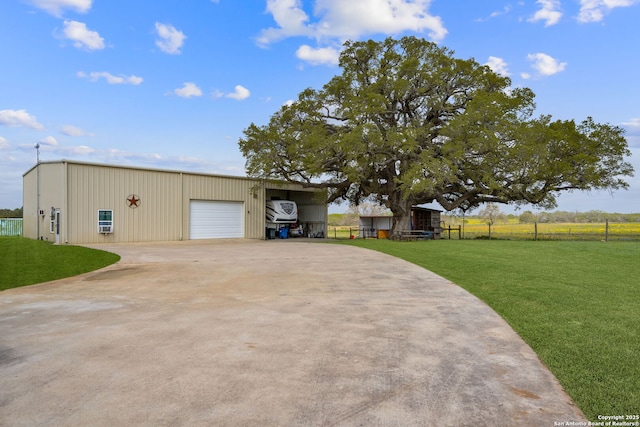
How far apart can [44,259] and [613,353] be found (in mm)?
13953

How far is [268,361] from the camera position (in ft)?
13.2

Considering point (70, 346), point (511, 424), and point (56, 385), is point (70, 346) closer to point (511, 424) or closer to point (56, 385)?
point (56, 385)

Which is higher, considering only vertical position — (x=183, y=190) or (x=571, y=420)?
(x=183, y=190)

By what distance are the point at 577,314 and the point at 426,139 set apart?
17.6m

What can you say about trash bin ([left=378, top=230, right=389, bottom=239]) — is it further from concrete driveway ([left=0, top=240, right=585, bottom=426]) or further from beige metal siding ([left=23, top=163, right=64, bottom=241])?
concrete driveway ([left=0, top=240, right=585, bottom=426])

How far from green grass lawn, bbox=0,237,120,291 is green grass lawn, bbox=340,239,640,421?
9.07 metres

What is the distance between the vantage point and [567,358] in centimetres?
402

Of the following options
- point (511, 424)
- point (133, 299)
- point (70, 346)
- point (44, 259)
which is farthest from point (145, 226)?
point (511, 424)

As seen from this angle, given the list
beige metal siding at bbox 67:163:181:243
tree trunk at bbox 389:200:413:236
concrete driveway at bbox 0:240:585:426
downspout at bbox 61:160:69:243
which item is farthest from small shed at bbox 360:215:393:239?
concrete driveway at bbox 0:240:585:426

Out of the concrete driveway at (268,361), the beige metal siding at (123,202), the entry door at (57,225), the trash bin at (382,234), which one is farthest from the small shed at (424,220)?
the concrete driveway at (268,361)

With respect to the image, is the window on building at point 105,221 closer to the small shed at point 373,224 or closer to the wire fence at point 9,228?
the wire fence at point 9,228

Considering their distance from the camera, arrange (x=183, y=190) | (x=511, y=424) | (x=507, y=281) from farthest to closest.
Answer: (x=183, y=190) < (x=507, y=281) < (x=511, y=424)

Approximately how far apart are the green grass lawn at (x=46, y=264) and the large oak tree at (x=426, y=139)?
1104cm

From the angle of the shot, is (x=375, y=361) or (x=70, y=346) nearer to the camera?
(x=375, y=361)
